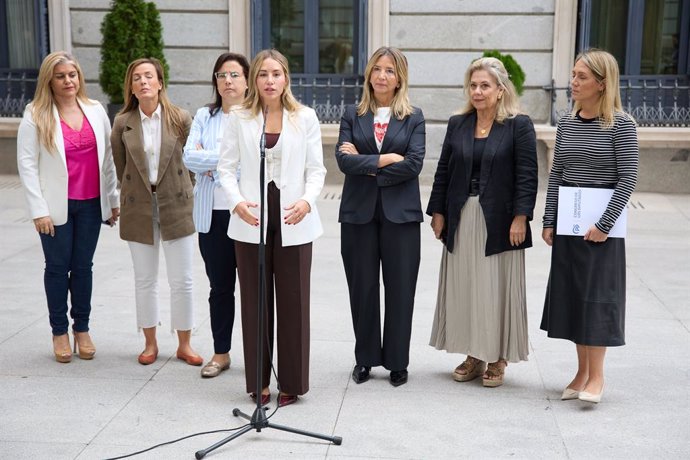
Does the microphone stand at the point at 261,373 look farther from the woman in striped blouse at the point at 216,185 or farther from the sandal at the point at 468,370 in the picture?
the sandal at the point at 468,370

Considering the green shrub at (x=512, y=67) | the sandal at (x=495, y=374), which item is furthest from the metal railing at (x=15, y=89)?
the sandal at (x=495, y=374)

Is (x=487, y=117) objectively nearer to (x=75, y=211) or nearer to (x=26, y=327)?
(x=75, y=211)

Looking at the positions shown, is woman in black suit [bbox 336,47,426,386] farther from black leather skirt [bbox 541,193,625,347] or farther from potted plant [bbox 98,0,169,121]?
potted plant [bbox 98,0,169,121]

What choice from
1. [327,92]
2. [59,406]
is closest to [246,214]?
[59,406]

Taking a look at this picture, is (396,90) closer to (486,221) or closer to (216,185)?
(486,221)

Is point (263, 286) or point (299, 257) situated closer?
point (263, 286)

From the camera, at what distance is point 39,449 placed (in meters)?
4.66

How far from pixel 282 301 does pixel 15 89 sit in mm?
10983

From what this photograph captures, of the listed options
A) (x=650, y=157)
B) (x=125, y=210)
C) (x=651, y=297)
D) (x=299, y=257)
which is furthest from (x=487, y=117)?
(x=650, y=157)

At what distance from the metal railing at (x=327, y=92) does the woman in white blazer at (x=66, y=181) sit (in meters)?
8.17

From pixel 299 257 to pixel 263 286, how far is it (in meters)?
0.45

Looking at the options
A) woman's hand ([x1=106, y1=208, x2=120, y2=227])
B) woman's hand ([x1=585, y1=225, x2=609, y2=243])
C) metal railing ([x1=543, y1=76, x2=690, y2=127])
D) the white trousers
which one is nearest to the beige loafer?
the white trousers

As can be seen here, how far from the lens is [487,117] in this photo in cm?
548

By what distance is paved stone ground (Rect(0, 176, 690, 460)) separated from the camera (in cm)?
471
